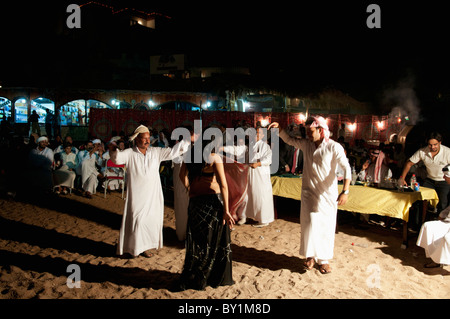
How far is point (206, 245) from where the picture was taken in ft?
12.5

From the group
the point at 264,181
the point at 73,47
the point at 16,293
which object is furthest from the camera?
the point at 73,47

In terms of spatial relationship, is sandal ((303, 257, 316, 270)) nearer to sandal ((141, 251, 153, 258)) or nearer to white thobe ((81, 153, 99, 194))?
sandal ((141, 251, 153, 258))

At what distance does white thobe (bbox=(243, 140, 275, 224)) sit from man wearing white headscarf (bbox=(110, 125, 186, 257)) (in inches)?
82.7

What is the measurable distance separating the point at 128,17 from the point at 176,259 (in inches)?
1475

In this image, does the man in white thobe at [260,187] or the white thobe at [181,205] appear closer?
the white thobe at [181,205]

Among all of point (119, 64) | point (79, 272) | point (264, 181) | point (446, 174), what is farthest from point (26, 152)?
point (119, 64)

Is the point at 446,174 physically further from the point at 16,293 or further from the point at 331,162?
the point at 16,293

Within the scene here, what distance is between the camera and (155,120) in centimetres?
1593

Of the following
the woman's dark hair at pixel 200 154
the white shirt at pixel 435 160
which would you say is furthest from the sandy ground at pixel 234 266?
the woman's dark hair at pixel 200 154

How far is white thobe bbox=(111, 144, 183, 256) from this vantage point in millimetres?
4902

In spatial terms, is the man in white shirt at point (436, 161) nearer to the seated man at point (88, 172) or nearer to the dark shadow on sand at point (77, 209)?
the dark shadow on sand at point (77, 209)

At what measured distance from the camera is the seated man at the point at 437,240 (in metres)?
4.43

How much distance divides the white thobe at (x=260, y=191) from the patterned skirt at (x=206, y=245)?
2.89 metres

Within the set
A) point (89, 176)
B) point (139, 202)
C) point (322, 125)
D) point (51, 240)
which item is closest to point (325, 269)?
point (322, 125)
